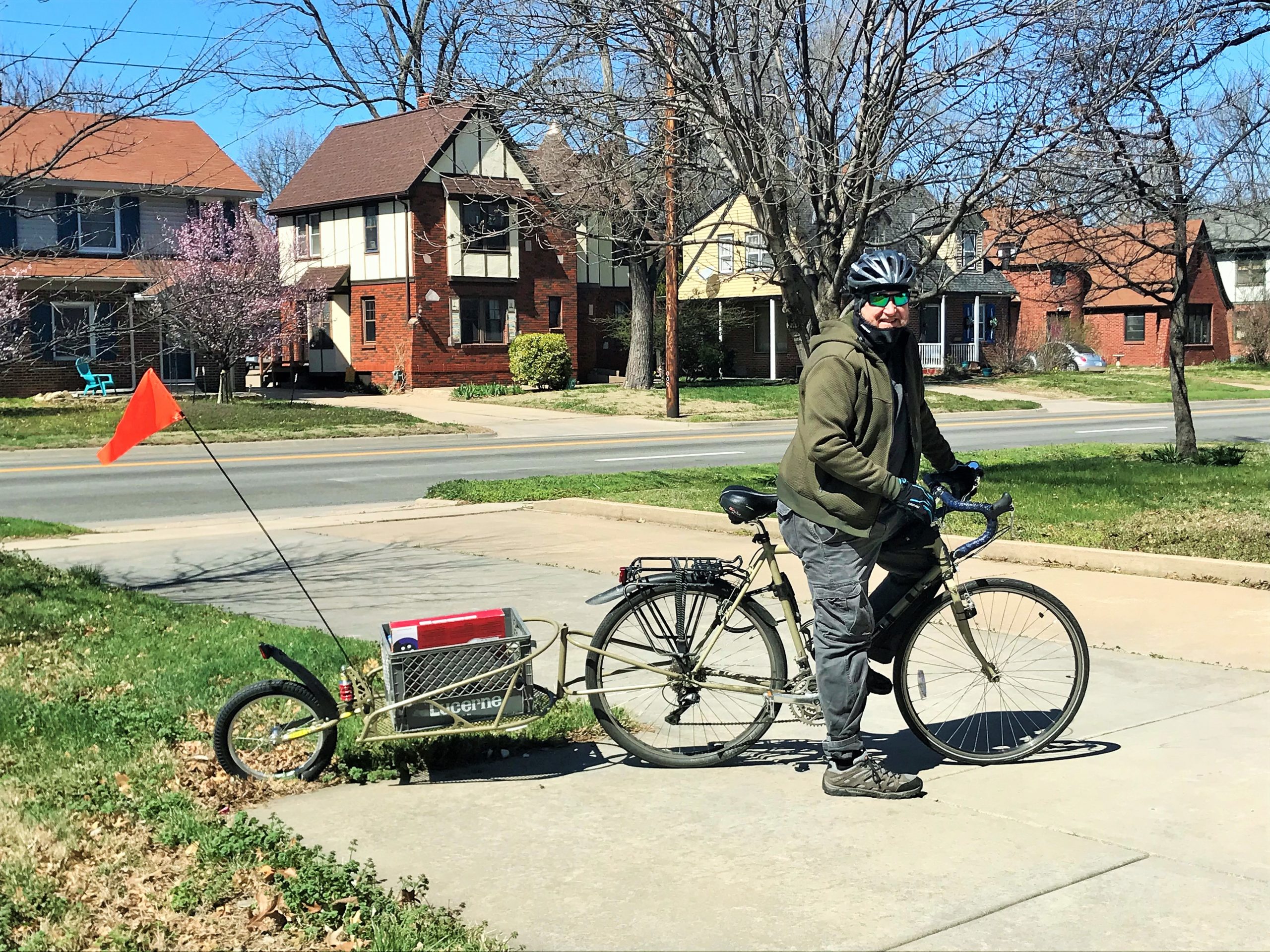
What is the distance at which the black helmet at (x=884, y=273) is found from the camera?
17.1 feet

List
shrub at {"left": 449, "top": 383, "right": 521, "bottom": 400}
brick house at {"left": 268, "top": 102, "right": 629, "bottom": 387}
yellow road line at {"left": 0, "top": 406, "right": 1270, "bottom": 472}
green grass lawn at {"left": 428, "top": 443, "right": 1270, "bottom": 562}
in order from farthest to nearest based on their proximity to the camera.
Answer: brick house at {"left": 268, "top": 102, "right": 629, "bottom": 387} → shrub at {"left": 449, "top": 383, "right": 521, "bottom": 400} → yellow road line at {"left": 0, "top": 406, "right": 1270, "bottom": 472} → green grass lawn at {"left": 428, "top": 443, "right": 1270, "bottom": 562}

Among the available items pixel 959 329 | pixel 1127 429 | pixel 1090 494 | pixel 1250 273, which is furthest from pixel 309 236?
pixel 1250 273

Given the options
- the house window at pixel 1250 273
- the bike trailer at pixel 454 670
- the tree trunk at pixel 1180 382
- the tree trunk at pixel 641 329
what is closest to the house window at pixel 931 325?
the house window at pixel 1250 273

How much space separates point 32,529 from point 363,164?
3304 cm

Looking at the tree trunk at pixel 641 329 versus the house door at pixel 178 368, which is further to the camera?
the house door at pixel 178 368

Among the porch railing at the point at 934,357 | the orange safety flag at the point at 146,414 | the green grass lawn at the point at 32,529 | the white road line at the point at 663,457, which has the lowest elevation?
the green grass lawn at the point at 32,529

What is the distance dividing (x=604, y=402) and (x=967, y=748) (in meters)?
31.5

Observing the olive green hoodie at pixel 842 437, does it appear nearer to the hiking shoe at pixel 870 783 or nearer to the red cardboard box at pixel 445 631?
the hiking shoe at pixel 870 783

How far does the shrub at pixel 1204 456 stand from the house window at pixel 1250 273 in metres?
48.5

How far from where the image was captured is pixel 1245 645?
7.61m

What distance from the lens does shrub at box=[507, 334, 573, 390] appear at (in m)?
42.2

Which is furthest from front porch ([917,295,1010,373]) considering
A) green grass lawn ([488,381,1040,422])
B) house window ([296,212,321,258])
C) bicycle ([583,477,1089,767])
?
bicycle ([583,477,1089,767])

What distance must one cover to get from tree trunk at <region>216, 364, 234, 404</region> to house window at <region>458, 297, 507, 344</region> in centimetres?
846

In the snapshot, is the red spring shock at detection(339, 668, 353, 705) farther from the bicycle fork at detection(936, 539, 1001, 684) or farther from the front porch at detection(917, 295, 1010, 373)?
the front porch at detection(917, 295, 1010, 373)
